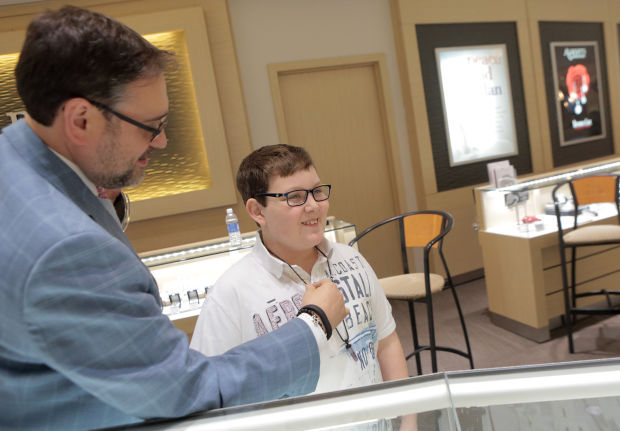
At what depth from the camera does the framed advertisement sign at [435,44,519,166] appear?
4.92 metres

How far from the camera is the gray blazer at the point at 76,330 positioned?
1.74 ft

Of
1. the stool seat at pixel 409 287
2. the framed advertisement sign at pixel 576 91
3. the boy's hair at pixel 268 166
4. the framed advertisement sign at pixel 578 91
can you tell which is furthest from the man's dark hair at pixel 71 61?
the framed advertisement sign at pixel 578 91

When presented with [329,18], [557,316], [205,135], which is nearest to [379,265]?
[557,316]

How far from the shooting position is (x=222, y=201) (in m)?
4.15

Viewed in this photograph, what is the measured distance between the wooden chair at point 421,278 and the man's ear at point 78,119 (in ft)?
5.86

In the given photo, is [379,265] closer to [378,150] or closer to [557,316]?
[378,150]

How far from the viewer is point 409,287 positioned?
261 centimetres

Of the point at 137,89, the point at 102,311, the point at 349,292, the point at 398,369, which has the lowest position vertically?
the point at 398,369

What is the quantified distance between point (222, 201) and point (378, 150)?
6.00ft

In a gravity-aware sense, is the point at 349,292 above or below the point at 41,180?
below

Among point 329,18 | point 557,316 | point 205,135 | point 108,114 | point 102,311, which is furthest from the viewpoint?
point 329,18

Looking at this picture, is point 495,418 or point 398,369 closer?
point 495,418

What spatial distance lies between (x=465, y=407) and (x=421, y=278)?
2.17 meters

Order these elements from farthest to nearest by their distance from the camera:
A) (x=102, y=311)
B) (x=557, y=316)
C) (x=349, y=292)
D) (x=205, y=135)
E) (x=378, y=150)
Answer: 1. (x=378, y=150)
2. (x=205, y=135)
3. (x=557, y=316)
4. (x=349, y=292)
5. (x=102, y=311)
